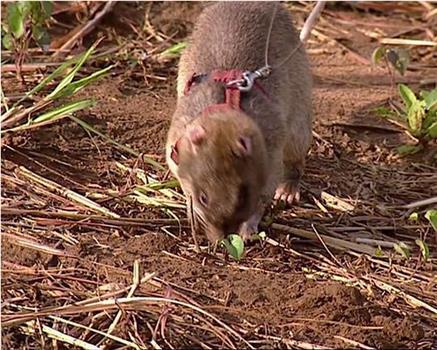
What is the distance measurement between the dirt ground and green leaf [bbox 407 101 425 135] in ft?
0.77

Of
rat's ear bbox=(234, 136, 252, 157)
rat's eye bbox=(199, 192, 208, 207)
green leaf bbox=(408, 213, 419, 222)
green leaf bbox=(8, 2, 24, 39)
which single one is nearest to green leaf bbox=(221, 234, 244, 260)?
rat's eye bbox=(199, 192, 208, 207)

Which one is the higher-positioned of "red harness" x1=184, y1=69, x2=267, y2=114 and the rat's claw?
"red harness" x1=184, y1=69, x2=267, y2=114

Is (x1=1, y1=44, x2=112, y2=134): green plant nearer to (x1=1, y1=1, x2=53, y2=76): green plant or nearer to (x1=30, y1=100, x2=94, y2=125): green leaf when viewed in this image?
(x1=30, y1=100, x2=94, y2=125): green leaf

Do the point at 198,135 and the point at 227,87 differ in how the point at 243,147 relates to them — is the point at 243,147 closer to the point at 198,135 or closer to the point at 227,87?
the point at 198,135

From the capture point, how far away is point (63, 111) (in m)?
5.13

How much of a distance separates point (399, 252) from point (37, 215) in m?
1.59

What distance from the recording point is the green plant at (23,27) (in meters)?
5.58

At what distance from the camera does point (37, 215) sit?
4.67m

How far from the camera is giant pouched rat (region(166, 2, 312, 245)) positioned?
4.36 meters

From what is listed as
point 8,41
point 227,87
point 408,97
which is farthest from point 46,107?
point 408,97

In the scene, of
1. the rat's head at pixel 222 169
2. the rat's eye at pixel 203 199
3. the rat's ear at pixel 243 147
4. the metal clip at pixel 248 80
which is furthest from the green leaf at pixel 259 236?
the metal clip at pixel 248 80

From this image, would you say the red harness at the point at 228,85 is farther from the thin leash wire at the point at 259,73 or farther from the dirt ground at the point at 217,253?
the dirt ground at the point at 217,253

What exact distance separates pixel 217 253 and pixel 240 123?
57 centimetres

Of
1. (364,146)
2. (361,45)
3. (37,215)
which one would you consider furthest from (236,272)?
(361,45)
